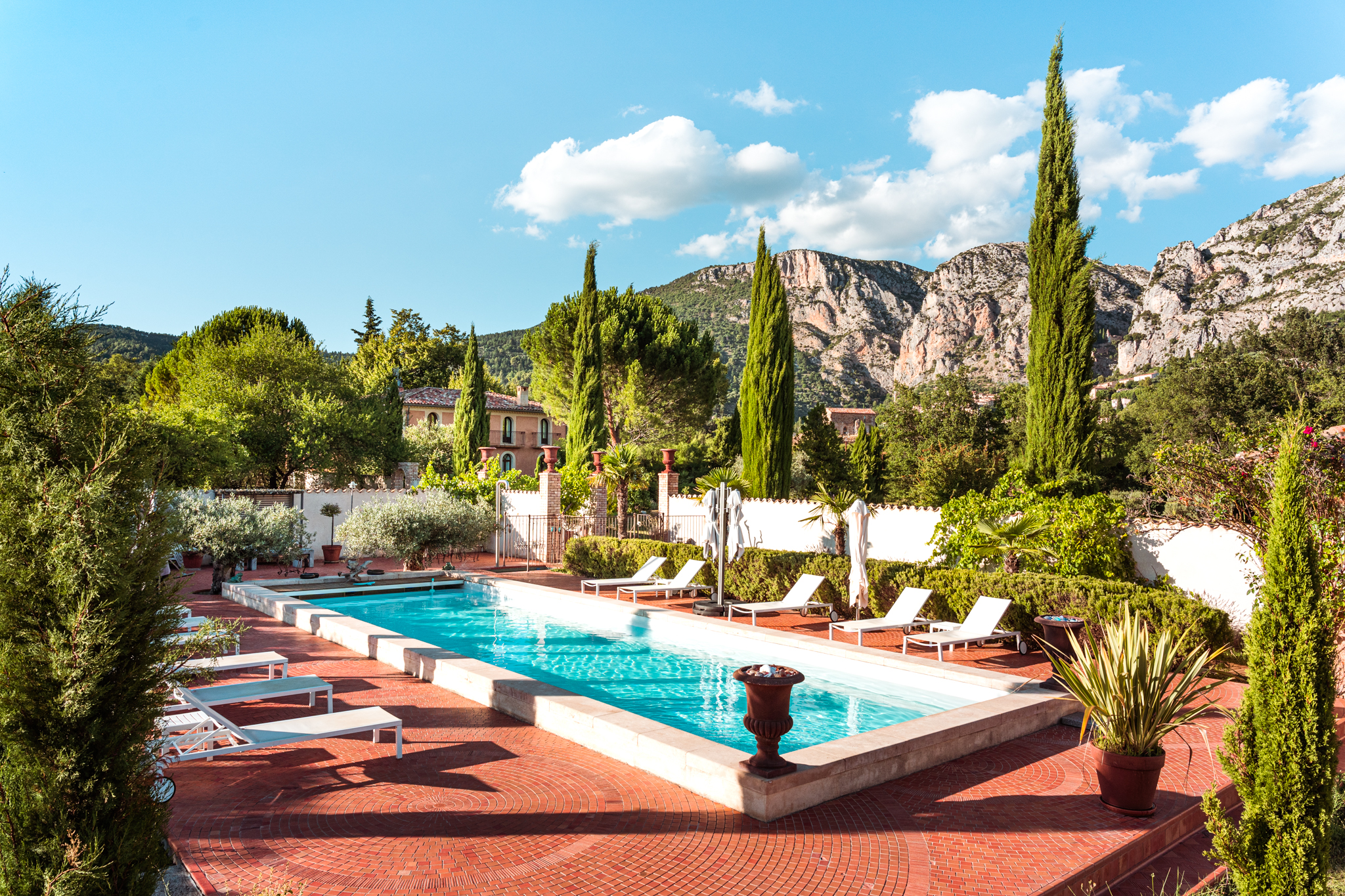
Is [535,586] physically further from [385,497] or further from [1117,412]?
[1117,412]

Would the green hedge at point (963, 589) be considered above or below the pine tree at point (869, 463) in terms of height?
below

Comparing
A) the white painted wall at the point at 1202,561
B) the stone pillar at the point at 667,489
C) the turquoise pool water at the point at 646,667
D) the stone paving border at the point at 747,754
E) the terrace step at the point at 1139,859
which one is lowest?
the turquoise pool water at the point at 646,667

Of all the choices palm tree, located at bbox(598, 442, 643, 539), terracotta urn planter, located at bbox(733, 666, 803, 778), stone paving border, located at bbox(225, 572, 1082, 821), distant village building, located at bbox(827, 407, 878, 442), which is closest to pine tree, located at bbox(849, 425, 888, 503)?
palm tree, located at bbox(598, 442, 643, 539)

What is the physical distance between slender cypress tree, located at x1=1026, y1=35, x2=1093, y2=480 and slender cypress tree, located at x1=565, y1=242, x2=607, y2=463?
17158mm

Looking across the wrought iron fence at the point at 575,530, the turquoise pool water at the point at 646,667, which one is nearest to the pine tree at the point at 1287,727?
the turquoise pool water at the point at 646,667

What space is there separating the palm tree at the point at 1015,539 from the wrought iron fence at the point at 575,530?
848 cm

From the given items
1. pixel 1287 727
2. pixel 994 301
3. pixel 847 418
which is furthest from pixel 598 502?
pixel 994 301

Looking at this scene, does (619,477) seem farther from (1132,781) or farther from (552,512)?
(1132,781)

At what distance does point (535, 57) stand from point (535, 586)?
9729 mm

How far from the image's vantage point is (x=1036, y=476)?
44.1 feet

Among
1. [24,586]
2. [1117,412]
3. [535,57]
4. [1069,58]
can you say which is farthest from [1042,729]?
[1117,412]

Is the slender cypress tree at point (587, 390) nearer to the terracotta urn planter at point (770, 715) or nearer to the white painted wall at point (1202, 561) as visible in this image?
the white painted wall at point (1202, 561)

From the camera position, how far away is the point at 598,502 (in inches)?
763

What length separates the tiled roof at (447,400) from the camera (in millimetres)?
47250
